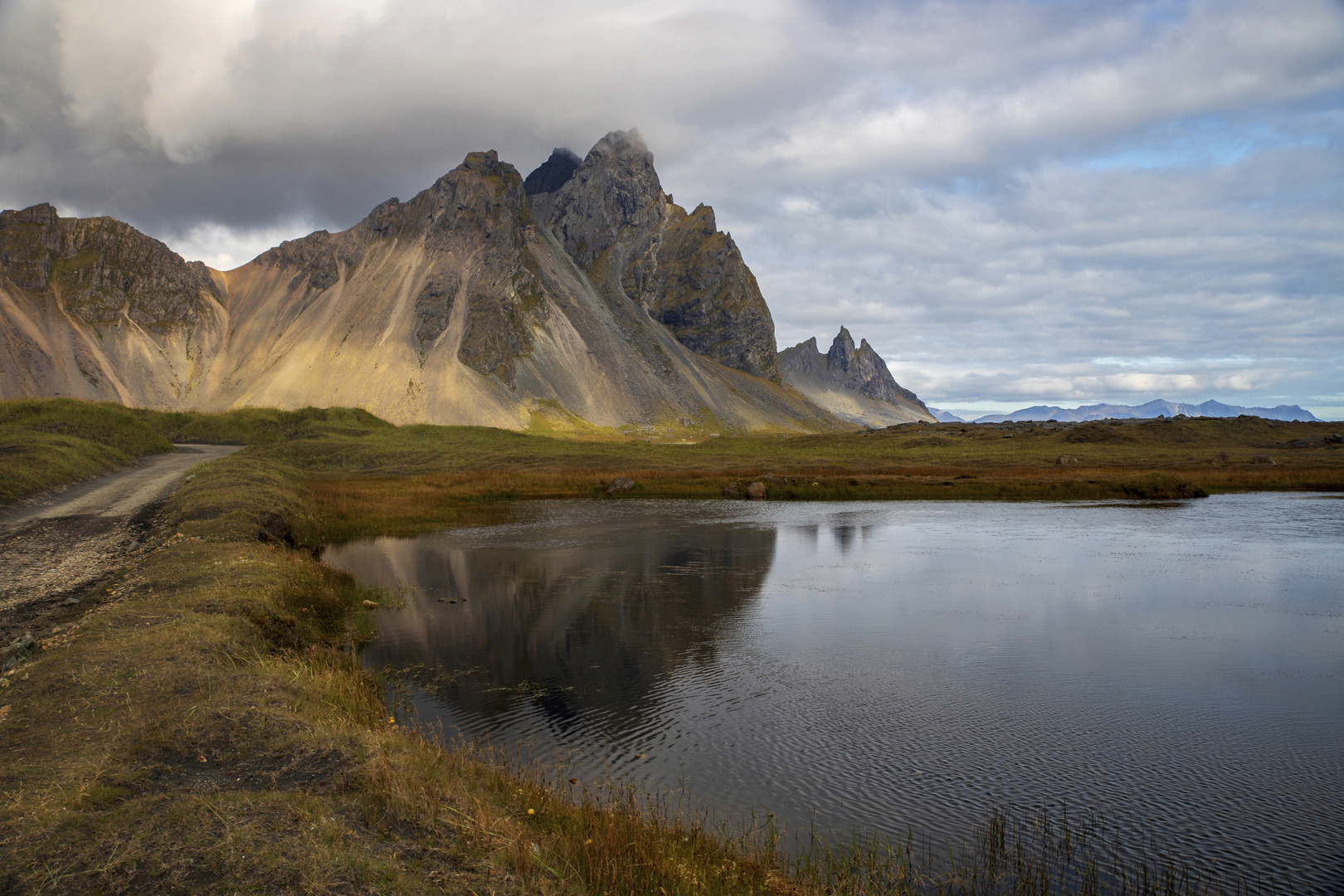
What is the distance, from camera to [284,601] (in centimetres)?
1673

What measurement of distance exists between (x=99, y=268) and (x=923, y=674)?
198995mm

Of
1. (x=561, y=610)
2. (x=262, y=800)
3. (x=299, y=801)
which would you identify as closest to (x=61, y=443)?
(x=561, y=610)

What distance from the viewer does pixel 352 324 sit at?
16700cm

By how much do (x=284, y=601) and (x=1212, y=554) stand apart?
34.0 metres

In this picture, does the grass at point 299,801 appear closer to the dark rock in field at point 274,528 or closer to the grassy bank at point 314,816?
the grassy bank at point 314,816

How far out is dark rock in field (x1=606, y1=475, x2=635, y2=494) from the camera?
59.7m

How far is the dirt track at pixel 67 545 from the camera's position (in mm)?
15297

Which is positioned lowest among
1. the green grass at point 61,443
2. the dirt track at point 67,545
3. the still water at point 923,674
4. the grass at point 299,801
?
the still water at point 923,674

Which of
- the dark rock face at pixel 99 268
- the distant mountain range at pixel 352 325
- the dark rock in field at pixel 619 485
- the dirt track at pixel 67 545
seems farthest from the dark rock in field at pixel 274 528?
the dark rock face at pixel 99 268

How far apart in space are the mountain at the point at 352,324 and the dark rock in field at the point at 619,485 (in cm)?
9501

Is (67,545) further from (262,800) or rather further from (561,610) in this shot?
(262,800)

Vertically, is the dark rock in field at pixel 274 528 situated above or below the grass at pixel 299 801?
above

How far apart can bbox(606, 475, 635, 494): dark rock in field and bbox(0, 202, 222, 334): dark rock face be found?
496ft

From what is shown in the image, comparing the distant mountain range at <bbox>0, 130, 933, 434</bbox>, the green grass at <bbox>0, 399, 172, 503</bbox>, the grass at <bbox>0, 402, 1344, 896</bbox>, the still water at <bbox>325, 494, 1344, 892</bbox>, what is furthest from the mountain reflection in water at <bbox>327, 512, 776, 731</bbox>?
the distant mountain range at <bbox>0, 130, 933, 434</bbox>
